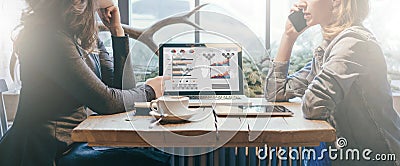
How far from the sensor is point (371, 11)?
158 centimetres

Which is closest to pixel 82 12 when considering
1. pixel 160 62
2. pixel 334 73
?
pixel 160 62

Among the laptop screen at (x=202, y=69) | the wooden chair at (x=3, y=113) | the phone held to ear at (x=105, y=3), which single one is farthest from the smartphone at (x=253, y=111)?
the wooden chair at (x=3, y=113)

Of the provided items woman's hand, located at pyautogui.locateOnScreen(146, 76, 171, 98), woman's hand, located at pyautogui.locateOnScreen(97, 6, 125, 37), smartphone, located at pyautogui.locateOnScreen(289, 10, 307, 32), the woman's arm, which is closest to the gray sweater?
the woman's arm

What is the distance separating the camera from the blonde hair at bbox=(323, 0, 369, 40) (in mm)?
1549

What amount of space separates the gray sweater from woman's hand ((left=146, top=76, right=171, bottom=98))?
22.9 inches

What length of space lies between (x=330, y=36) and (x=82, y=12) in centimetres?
101

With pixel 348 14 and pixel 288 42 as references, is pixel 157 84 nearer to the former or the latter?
pixel 288 42

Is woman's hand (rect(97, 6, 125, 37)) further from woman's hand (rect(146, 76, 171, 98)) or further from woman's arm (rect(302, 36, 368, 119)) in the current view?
woman's arm (rect(302, 36, 368, 119))

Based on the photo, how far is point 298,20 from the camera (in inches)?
67.0

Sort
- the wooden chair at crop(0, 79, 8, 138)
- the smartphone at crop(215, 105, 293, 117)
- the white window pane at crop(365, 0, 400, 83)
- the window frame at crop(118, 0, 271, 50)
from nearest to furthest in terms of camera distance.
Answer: the smartphone at crop(215, 105, 293, 117), the white window pane at crop(365, 0, 400, 83), the wooden chair at crop(0, 79, 8, 138), the window frame at crop(118, 0, 271, 50)

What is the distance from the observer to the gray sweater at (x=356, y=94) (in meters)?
1.46

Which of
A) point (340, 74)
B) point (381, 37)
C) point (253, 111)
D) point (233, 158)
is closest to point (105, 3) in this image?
point (253, 111)

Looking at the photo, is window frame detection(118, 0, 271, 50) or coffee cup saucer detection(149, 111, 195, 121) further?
window frame detection(118, 0, 271, 50)

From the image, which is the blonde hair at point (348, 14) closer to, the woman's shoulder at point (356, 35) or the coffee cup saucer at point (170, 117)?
the woman's shoulder at point (356, 35)
